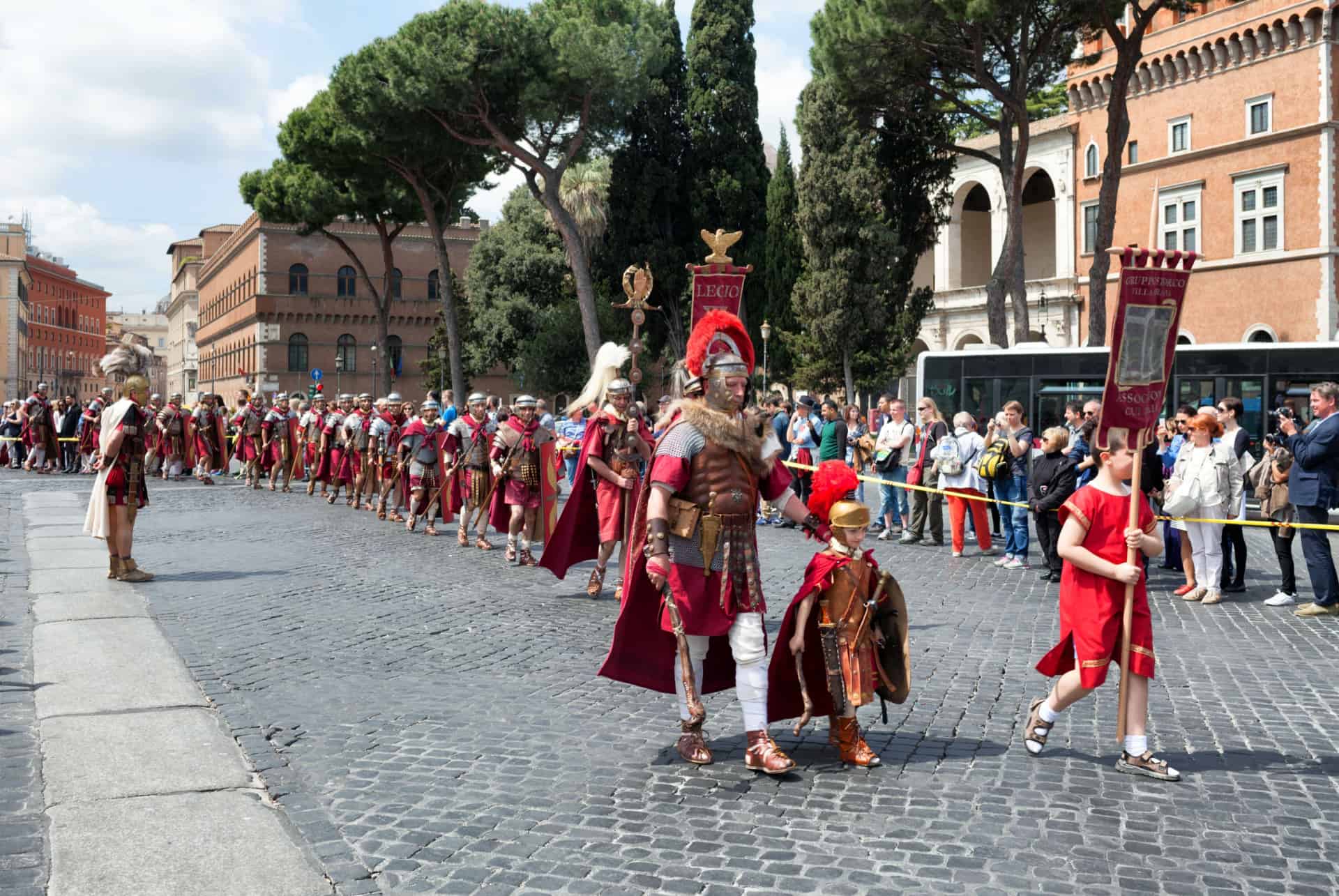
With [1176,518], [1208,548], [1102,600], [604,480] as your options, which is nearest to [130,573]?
[604,480]

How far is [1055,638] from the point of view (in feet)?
28.5

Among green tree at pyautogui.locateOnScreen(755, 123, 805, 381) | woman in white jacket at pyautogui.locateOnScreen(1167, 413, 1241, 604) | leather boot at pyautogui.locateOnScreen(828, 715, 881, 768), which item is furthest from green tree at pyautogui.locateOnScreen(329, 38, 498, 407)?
leather boot at pyautogui.locateOnScreen(828, 715, 881, 768)

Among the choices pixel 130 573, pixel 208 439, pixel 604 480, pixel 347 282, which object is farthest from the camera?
pixel 347 282

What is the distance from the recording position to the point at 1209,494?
430 inches

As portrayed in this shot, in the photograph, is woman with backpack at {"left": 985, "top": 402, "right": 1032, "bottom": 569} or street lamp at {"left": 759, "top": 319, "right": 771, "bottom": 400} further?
street lamp at {"left": 759, "top": 319, "right": 771, "bottom": 400}

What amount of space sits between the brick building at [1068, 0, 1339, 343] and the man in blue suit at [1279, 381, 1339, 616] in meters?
27.4

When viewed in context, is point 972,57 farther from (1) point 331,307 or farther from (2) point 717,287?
(1) point 331,307

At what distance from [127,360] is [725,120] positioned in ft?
112

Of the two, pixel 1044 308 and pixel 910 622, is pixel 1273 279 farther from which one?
pixel 910 622

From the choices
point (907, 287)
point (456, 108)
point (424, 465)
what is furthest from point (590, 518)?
point (907, 287)

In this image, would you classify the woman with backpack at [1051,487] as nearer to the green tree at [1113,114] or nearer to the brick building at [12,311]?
the green tree at [1113,114]

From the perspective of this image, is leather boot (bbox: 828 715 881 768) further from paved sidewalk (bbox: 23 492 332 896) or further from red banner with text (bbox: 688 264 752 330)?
red banner with text (bbox: 688 264 752 330)

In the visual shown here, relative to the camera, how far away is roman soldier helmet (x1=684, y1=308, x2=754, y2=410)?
538 centimetres

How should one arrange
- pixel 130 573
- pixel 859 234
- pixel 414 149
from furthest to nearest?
pixel 859 234 < pixel 414 149 < pixel 130 573
